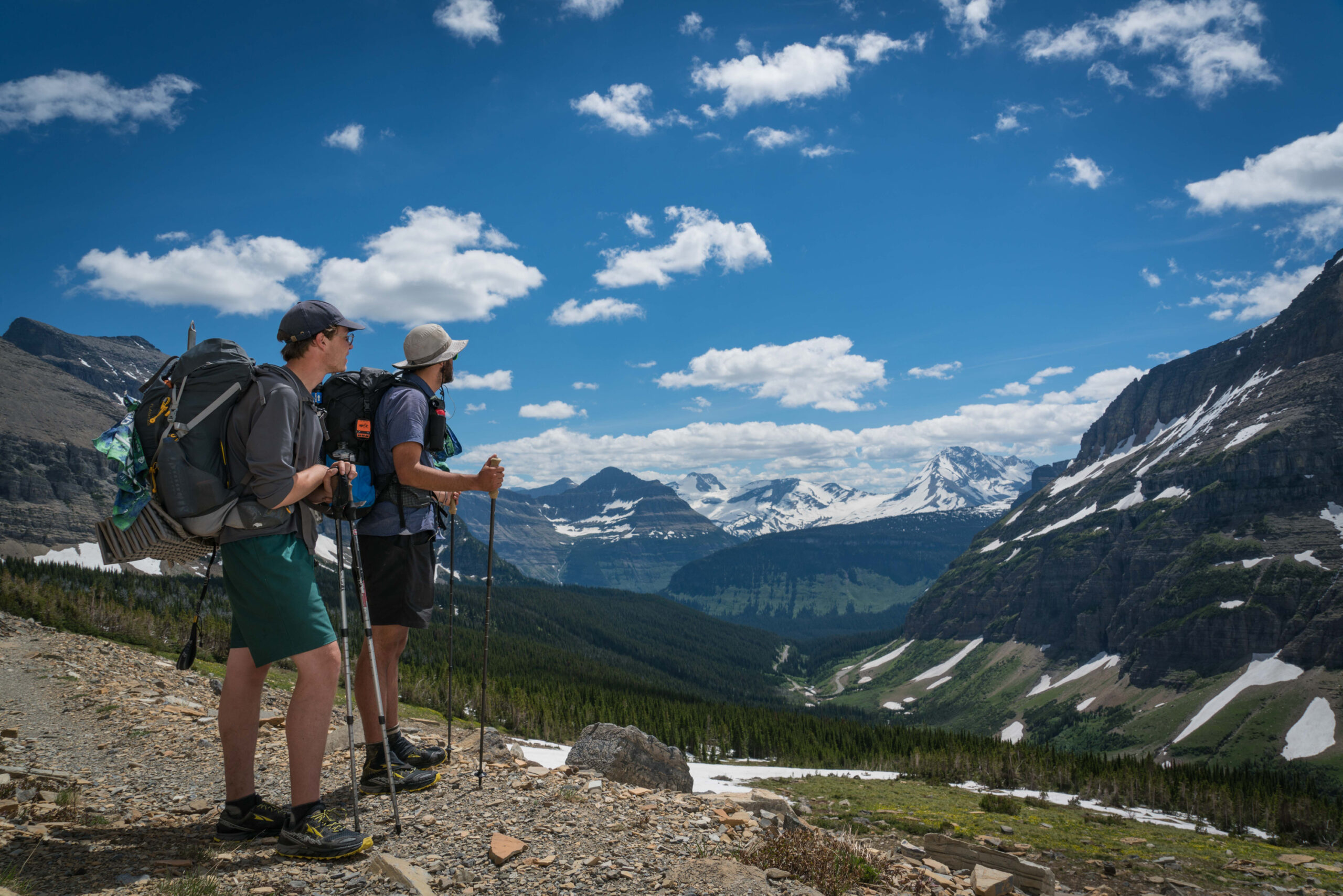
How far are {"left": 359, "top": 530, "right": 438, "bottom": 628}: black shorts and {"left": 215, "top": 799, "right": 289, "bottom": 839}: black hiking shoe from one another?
177 cm

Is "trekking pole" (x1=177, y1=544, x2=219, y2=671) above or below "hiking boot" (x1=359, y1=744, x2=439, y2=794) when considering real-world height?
above

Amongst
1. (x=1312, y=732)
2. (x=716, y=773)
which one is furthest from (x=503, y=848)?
(x=1312, y=732)

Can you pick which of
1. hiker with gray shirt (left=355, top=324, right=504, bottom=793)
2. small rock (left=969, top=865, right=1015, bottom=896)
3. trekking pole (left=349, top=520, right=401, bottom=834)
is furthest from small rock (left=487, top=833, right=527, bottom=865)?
small rock (left=969, top=865, right=1015, bottom=896)

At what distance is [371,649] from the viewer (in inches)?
252

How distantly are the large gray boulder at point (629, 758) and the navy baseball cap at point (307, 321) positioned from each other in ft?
34.4

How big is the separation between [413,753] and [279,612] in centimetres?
314

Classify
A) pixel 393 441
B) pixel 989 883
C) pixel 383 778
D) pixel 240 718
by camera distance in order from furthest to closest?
pixel 989 883 → pixel 383 778 → pixel 393 441 → pixel 240 718

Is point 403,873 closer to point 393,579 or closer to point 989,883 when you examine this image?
point 393,579

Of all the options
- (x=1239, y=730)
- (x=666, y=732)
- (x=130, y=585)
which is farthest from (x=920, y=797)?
(x=1239, y=730)

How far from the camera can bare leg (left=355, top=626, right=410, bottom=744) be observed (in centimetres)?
704

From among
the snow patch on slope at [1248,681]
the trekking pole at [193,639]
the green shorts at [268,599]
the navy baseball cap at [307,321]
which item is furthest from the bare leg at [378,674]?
the snow patch on slope at [1248,681]

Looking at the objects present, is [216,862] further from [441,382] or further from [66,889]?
[441,382]

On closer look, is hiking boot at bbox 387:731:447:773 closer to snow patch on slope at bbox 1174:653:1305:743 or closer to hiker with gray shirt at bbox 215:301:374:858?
hiker with gray shirt at bbox 215:301:374:858

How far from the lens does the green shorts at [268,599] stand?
5.59 meters
